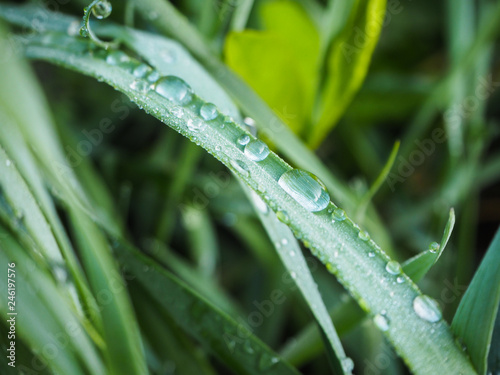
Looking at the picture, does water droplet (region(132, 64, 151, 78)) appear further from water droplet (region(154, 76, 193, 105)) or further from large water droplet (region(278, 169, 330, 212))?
large water droplet (region(278, 169, 330, 212))

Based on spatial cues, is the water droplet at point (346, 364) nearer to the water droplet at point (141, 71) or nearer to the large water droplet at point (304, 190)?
the large water droplet at point (304, 190)

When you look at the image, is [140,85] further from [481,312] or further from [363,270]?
[481,312]

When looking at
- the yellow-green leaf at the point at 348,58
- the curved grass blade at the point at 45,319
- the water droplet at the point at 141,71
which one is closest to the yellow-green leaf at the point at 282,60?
the yellow-green leaf at the point at 348,58

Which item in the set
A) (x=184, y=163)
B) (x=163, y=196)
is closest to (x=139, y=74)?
(x=184, y=163)

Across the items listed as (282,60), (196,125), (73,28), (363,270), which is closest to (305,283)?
(363,270)

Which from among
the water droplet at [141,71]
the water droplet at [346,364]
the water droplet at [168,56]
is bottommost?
the water droplet at [346,364]

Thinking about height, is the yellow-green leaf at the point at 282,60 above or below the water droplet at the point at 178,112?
above

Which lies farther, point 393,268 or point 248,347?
point 248,347
